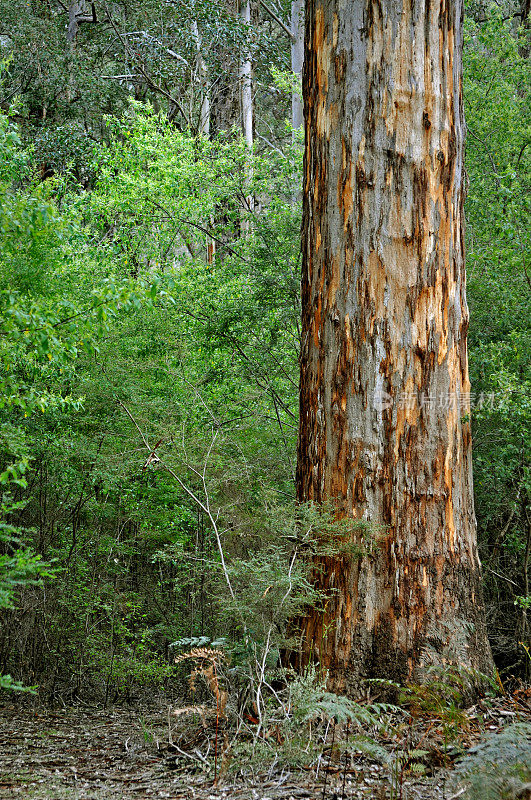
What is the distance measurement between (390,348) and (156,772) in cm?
223

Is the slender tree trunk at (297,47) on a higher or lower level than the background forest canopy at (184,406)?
higher

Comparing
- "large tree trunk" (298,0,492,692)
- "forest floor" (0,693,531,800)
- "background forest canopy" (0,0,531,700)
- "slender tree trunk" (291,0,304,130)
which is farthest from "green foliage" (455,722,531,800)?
"slender tree trunk" (291,0,304,130)

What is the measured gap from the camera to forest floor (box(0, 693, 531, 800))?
2.85m

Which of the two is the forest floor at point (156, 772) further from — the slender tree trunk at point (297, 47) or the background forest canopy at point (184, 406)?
the slender tree trunk at point (297, 47)

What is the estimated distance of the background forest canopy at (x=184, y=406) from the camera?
436 cm

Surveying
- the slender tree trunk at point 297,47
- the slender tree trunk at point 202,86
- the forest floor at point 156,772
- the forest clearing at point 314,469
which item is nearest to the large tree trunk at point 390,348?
the forest clearing at point 314,469

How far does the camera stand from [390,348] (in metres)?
3.86

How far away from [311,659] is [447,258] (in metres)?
2.13

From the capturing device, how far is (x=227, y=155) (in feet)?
33.8

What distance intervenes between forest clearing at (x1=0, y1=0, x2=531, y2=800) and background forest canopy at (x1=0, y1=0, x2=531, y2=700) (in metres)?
0.04

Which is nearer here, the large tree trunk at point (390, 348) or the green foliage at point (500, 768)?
the green foliage at point (500, 768)

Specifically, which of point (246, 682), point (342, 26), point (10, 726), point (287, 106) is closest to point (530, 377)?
point (342, 26)

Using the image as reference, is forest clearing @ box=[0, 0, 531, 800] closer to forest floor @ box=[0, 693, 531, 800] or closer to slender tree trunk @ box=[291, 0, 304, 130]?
forest floor @ box=[0, 693, 531, 800]

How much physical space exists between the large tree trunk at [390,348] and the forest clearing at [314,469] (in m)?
0.01
